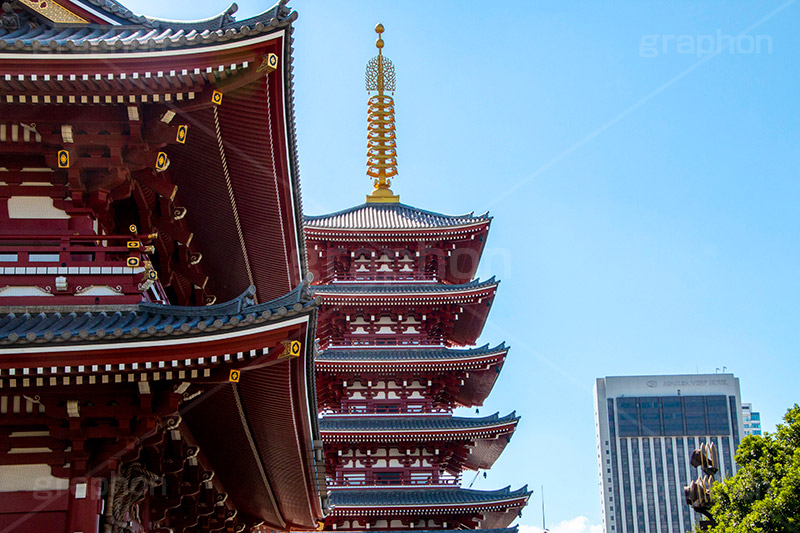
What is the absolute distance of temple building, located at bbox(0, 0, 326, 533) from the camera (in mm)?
9914

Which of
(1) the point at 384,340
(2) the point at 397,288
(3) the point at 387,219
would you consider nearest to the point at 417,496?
(1) the point at 384,340

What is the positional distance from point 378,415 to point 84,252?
23468 mm

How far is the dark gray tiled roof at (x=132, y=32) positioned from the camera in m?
10.2

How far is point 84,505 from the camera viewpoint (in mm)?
10258

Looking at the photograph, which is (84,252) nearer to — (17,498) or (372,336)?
(17,498)

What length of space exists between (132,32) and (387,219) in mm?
26241

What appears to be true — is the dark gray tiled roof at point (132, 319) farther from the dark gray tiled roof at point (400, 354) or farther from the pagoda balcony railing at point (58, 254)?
the dark gray tiled roof at point (400, 354)

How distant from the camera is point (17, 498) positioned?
1034 centimetres

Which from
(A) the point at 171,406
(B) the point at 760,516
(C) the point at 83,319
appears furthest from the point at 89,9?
(B) the point at 760,516

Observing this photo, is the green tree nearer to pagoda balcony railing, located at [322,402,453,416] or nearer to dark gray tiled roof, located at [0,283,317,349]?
pagoda balcony railing, located at [322,402,453,416]

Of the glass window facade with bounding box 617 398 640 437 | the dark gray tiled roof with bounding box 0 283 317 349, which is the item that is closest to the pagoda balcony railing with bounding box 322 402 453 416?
the dark gray tiled roof with bounding box 0 283 317 349

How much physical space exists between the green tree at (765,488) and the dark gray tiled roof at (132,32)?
18.3 metres

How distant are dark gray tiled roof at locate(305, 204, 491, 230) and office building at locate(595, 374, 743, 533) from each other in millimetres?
128362

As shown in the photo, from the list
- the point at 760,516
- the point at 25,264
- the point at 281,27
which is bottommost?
the point at 760,516
